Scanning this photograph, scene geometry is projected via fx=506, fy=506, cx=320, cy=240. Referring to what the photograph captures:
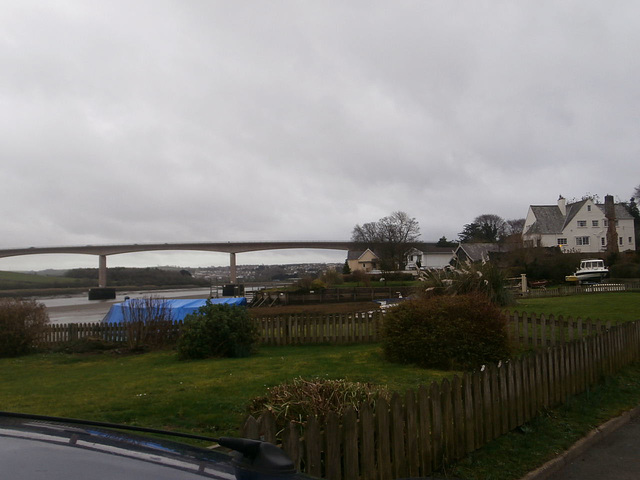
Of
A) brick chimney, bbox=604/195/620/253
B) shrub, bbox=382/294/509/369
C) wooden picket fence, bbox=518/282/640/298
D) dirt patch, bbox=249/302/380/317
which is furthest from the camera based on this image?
brick chimney, bbox=604/195/620/253

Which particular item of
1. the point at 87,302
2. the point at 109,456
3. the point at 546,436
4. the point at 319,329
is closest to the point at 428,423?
the point at 546,436

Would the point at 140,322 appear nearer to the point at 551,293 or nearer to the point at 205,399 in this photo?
the point at 205,399

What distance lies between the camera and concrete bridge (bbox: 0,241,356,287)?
59344 mm

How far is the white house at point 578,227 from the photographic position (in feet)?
248

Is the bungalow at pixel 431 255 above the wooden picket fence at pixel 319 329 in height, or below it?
above

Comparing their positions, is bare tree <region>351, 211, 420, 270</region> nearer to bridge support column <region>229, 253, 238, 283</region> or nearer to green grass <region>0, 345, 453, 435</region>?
bridge support column <region>229, 253, 238, 283</region>

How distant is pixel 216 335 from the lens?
→ 13305 millimetres

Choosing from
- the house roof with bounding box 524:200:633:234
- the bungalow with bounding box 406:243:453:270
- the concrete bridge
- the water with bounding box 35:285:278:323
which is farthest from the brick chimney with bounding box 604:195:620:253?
A: the water with bounding box 35:285:278:323

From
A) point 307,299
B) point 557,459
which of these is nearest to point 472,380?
point 557,459

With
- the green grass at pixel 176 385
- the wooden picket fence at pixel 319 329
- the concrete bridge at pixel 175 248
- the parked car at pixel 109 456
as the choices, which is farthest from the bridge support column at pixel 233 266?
the parked car at pixel 109 456

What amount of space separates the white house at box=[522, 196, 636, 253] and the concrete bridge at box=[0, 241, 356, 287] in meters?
29.8

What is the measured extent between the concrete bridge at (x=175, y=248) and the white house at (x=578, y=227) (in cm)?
2978

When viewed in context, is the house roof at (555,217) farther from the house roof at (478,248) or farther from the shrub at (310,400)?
the shrub at (310,400)

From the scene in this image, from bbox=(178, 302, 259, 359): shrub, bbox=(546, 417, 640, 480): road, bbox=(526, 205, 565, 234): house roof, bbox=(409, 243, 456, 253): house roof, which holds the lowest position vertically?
bbox=(546, 417, 640, 480): road
